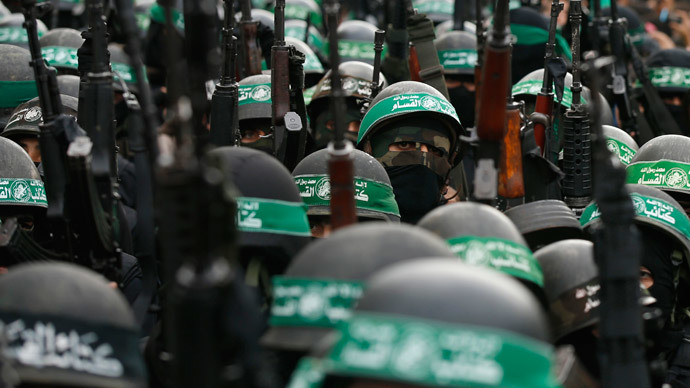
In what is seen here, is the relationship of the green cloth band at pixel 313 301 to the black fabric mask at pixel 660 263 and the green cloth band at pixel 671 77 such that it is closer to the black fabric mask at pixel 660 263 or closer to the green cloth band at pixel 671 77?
the black fabric mask at pixel 660 263

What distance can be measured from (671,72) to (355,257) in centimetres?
830

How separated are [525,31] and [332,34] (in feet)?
22.5

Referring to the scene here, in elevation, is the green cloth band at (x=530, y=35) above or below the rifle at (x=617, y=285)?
above

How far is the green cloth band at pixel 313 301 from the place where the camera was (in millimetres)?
4480

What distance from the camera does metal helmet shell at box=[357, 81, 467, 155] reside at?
817 cm

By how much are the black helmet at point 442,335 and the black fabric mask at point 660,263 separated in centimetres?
302

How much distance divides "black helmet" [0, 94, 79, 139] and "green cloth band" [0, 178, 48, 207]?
4.23 feet

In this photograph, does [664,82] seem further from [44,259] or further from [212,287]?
[212,287]

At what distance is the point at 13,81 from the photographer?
9.56 meters

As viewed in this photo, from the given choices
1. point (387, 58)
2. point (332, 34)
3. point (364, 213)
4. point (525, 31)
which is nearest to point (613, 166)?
point (332, 34)

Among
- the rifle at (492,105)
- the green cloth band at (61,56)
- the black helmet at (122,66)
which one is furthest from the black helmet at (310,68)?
the rifle at (492,105)

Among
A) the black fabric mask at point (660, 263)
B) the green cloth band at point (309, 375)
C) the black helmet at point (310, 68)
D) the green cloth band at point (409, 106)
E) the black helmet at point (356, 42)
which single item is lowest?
the black fabric mask at point (660, 263)

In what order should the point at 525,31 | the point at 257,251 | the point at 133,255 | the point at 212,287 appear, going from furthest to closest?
the point at 525,31 < the point at 133,255 < the point at 257,251 < the point at 212,287

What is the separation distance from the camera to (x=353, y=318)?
13.1 feet
